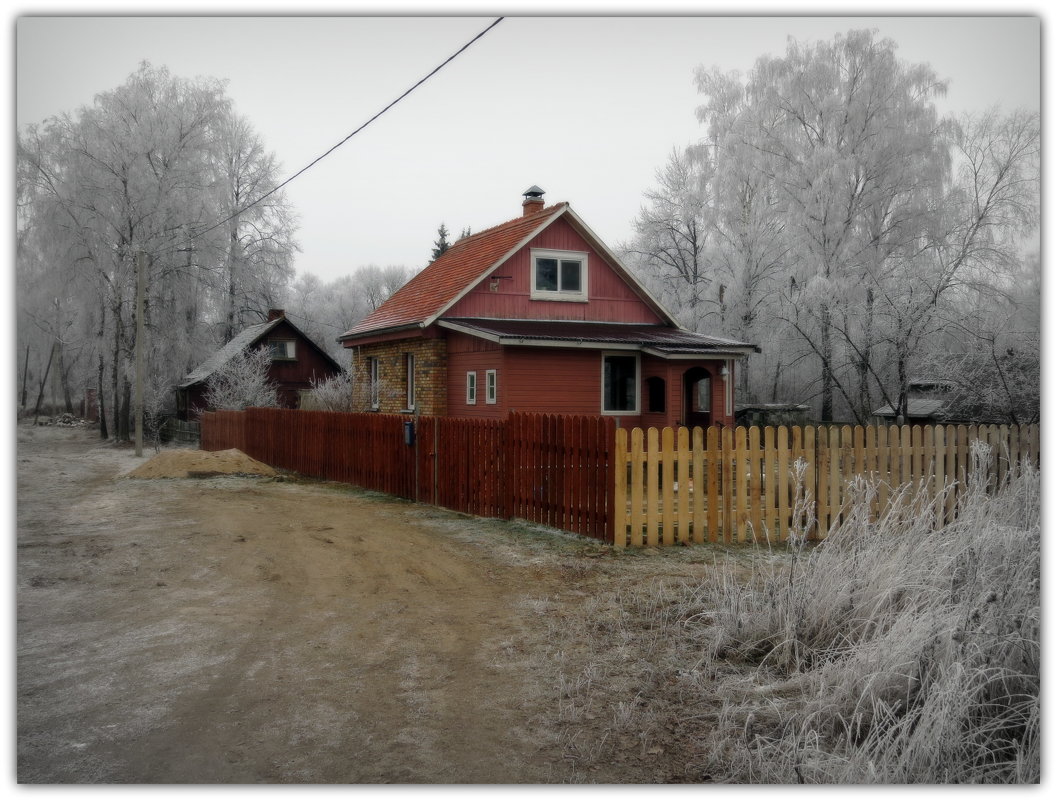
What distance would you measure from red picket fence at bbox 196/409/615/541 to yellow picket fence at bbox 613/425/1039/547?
1.41 feet

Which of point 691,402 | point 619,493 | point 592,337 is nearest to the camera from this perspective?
point 619,493

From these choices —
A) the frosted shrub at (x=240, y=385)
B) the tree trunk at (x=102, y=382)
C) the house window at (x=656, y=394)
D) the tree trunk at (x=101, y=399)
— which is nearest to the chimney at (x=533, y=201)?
the house window at (x=656, y=394)

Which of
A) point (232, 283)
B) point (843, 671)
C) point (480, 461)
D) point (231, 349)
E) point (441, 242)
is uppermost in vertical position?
point (441, 242)

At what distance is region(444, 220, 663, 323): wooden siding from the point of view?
65.7ft

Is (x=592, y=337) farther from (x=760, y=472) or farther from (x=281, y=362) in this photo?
(x=281, y=362)

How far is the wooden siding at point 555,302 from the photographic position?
2003cm

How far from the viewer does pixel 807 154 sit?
75.6ft

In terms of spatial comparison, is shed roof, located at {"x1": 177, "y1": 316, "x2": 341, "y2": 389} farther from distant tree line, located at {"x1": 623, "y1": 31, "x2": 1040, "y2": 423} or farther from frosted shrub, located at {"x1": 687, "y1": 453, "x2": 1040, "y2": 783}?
frosted shrub, located at {"x1": 687, "y1": 453, "x2": 1040, "y2": 783}

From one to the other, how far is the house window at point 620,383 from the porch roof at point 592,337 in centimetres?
69

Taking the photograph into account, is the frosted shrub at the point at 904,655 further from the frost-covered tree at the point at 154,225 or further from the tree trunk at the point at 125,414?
the tree trunk at the point at 125,414

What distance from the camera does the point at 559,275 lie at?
68.4 ft

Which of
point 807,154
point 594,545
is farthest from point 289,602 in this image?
point 807,154

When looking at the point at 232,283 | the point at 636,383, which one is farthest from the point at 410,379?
the point at 232,283

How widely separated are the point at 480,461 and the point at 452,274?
11527mm
